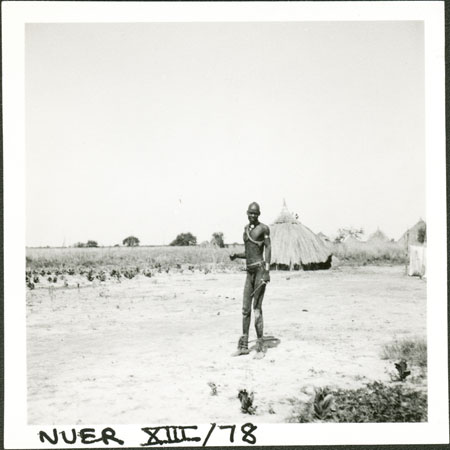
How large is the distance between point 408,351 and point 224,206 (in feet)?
8.73

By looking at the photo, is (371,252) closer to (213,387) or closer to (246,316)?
(246,316)

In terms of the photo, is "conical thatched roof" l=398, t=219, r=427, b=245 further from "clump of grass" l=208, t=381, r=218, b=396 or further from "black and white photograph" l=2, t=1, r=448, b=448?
"clump of grass" l=208, t=381, r=218, b=396

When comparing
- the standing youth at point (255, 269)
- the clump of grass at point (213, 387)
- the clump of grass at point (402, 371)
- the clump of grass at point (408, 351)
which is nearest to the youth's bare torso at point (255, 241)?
the standing youth at point (255, 269)

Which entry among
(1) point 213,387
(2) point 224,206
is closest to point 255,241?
(2) point 224,206

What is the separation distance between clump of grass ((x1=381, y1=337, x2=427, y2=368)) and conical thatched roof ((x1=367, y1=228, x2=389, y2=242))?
4.77ft

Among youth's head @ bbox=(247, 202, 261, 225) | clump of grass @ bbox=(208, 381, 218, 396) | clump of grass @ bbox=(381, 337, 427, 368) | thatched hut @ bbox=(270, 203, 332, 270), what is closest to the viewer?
clump of grass @ bbox=(208, 381, 218, 396)

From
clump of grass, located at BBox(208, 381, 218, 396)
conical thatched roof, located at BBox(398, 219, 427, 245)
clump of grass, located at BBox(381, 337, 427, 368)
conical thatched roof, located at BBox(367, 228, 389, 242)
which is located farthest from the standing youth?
conical thatched roof, located at BBox(398, 219, 427, 245)

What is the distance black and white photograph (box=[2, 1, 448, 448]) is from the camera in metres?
5.20

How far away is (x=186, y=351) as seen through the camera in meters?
5.66

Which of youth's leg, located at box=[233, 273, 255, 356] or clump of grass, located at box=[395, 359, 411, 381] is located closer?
clump of grass, located at box=[395, 359, 411, 381]
